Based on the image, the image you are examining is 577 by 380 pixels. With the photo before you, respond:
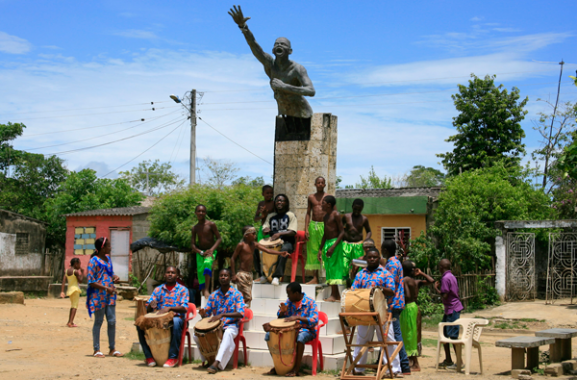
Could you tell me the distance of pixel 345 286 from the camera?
29.9ft

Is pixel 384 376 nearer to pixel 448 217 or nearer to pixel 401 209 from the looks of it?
pixel 448 217

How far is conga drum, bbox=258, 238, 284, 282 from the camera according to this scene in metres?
8.93

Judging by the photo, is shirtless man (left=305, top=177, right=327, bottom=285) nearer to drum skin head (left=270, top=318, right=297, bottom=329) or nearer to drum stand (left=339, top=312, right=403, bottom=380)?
drum skin head (left=270, top=318, right=297, bottom=329)

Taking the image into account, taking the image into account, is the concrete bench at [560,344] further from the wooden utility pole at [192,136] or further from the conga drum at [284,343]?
the wooden utility pole at [192,136]

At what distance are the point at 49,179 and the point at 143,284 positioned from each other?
10.4 meters

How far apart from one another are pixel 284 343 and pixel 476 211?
1249 cm

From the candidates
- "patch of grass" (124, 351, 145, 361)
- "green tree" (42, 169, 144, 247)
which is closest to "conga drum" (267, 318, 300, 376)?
"patch of grass" (124, 351, 145, 361)

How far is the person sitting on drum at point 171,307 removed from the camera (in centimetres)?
806

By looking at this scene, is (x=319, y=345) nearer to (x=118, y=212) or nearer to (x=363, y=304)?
(x=363, y=304)

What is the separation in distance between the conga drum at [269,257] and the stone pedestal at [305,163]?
2.38ft

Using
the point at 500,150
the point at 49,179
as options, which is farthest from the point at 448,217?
the point at 49,179

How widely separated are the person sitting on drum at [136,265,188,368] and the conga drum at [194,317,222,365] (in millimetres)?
381

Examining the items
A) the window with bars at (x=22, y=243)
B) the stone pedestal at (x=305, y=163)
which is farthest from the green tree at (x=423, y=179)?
the stone pedestal at (x=305, y=163)

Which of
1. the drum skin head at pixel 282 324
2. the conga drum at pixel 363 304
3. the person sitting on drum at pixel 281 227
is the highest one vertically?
the person sitting on drum at pixel 281 227
